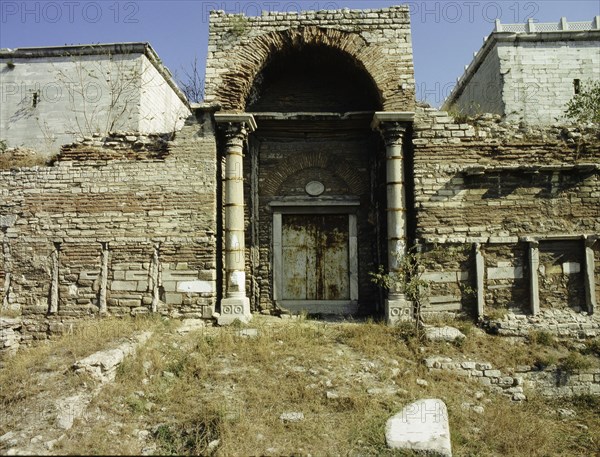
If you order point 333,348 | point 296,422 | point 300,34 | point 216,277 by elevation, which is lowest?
point 296,422

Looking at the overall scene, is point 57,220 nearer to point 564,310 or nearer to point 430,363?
point 430,363

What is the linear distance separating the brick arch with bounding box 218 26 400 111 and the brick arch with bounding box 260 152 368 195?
1644 millimetres

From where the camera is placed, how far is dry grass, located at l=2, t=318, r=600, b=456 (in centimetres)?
547

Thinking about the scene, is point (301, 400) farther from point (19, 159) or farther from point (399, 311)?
point (19, 159)

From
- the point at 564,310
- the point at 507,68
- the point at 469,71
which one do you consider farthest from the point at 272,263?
the point at 469,71

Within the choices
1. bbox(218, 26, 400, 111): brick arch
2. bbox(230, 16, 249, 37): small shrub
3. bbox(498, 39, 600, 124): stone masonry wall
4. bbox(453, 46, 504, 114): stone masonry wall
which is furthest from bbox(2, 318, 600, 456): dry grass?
bbox(498, 39, 600, 124): stone masonry wall

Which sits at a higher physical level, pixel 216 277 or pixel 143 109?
pixel 143 109

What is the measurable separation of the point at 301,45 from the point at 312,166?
248 cm

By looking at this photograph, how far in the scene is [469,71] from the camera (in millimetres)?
18031

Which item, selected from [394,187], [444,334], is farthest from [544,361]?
[394,187]

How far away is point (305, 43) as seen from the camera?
953 centimetres

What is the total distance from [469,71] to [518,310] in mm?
12144

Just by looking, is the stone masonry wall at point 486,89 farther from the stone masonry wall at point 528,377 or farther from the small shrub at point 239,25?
the stone masonry wall at point 528,377

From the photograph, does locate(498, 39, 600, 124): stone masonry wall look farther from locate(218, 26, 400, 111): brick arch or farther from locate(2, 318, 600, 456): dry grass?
locate(2, 318, 600, 456): dry grass
